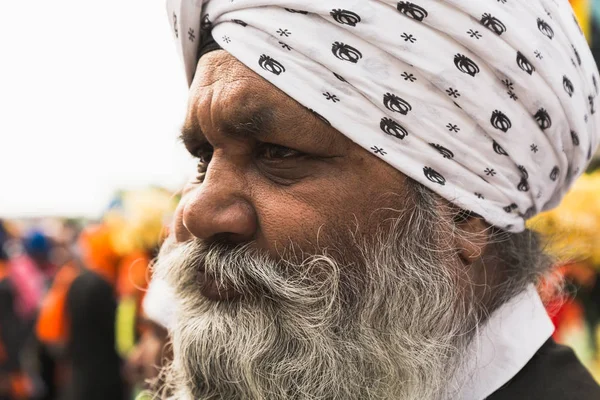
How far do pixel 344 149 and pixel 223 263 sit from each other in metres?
0.45

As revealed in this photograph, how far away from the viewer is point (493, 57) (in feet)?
5.89

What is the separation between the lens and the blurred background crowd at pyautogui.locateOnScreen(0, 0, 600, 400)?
3832mm

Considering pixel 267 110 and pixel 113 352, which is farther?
pixel 113 352

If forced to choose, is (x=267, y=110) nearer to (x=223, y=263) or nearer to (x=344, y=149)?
(x=344, y=149)

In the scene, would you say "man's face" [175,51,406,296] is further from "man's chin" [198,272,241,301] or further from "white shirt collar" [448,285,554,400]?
"white shirt collar" [448,285,554,400]

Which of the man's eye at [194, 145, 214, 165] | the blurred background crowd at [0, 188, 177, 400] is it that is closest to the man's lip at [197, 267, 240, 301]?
the man's eye at [194, 145, 214, 165]

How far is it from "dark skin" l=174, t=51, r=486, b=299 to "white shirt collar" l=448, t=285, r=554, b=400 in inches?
19.0

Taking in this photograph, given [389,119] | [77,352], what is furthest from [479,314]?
[77,352]

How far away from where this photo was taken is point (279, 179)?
1.84 meters

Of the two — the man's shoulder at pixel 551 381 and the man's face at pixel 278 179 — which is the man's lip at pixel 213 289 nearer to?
the man's face at pixel 278 179

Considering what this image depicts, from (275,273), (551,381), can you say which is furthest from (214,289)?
(551,381)

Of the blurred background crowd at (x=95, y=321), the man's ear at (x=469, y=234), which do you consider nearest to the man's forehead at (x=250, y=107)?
the man's ear at (x=469, y=234)

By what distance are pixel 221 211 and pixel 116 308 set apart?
523cm

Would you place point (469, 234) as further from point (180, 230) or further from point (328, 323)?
point (180, 230)
